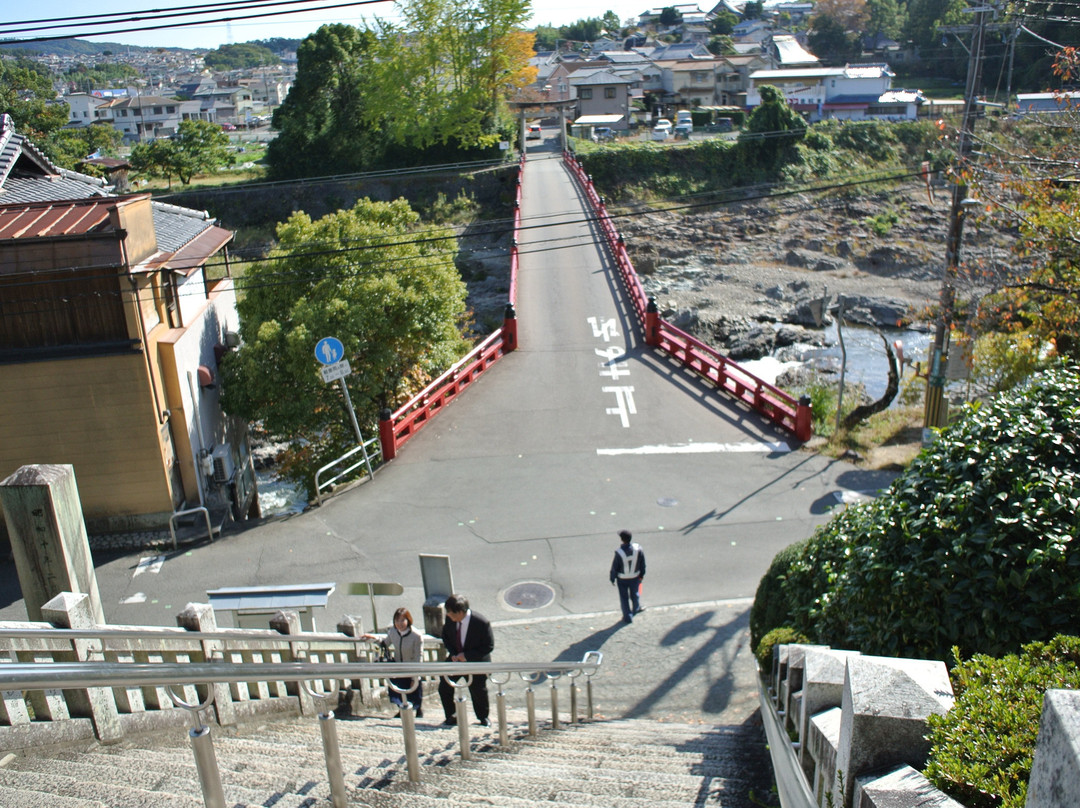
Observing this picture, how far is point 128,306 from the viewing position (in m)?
14.6

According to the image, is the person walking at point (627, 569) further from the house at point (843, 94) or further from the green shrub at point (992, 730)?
the house at point (843, 94)

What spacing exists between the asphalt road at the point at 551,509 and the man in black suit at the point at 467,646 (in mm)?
4131

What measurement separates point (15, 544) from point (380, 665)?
3219mm

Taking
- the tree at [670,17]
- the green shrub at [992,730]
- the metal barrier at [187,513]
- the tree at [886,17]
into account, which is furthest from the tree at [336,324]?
the tree at [670,17]

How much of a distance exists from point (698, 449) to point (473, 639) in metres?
9.83

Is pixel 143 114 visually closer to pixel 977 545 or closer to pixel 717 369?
pixel 717 369

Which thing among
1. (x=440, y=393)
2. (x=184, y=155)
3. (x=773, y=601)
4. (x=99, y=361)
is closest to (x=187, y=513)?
(x=99, y=361)

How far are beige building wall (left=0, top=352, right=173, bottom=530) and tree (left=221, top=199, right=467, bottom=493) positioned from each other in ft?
11.7

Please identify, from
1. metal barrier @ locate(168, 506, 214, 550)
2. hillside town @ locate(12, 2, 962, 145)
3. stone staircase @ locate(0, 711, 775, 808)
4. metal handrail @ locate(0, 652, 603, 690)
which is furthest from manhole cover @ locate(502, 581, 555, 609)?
hillside town @ locate(12, 2, 962, 145)

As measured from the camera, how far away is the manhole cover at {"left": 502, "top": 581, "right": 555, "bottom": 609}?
12664mm

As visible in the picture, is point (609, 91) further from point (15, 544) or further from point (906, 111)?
point (15, 544)

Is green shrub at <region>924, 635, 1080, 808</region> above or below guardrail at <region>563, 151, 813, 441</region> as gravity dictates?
above

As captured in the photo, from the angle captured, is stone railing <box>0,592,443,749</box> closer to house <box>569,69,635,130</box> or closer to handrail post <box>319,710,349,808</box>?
handrail post <box>319,710,349,808</box>

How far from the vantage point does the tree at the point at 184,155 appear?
57.2 metres
